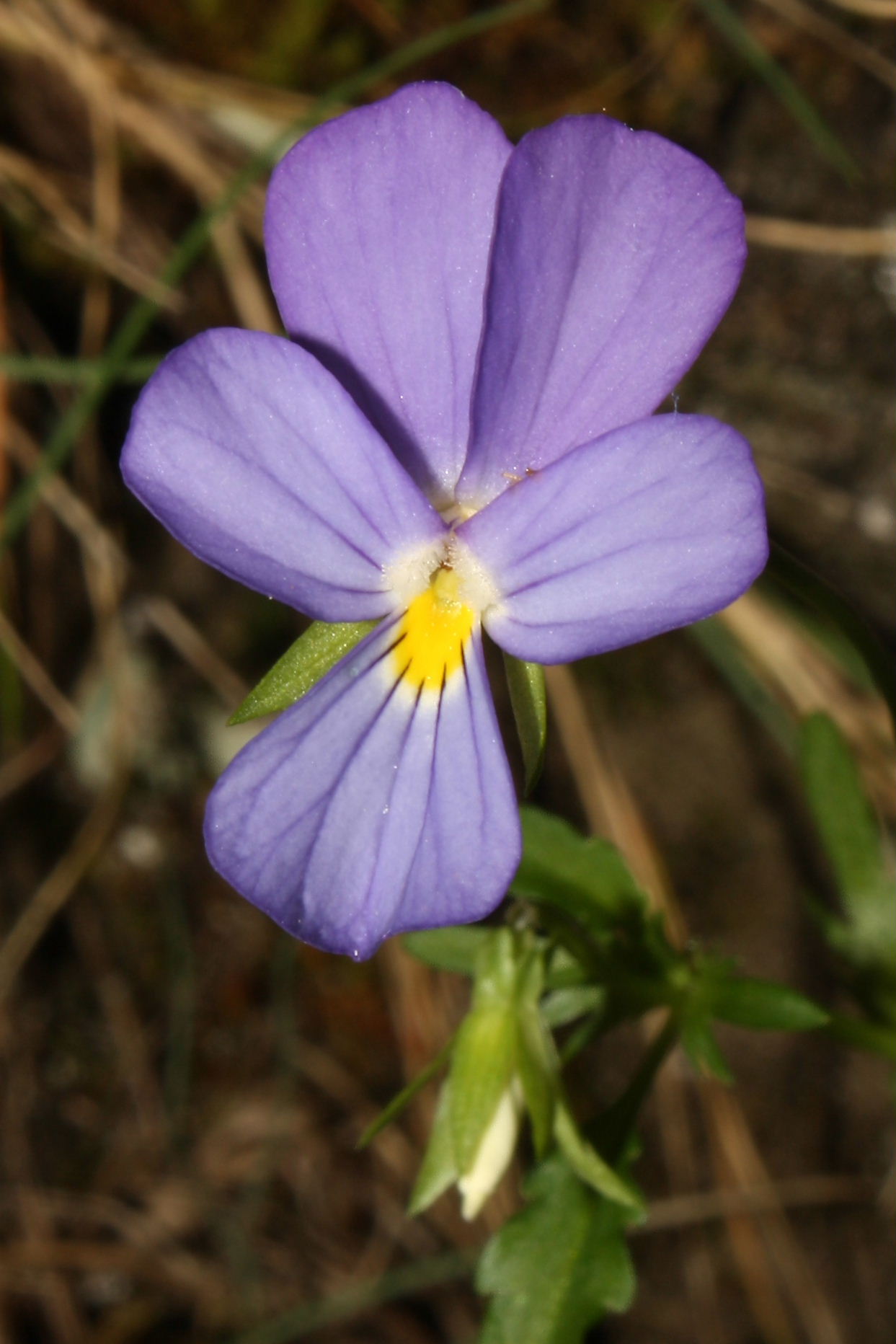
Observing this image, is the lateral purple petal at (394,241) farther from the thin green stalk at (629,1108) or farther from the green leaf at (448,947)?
the thin green stalk at (629,1108)

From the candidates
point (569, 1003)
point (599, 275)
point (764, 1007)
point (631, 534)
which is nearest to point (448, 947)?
point (569, 1003)

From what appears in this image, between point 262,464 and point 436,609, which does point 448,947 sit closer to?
point 436,609

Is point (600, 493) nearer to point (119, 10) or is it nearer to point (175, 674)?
point (175, 674)

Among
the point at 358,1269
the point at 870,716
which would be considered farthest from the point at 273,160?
the point at 358,1269

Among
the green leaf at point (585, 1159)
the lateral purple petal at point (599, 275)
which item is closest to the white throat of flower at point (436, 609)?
the lateral purple petal at point (599, 275)

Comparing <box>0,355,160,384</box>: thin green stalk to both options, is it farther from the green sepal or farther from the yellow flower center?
the green sepal

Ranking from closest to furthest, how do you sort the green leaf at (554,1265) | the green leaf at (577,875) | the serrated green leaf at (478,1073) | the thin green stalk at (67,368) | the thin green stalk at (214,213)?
the serrated green leaf at (478,1073), the green leaf at (554,1265), the green leaf at (577,875), the thin green stalk at (214,213), the thin green stalk at (67,368)
